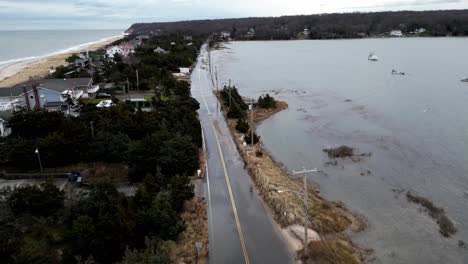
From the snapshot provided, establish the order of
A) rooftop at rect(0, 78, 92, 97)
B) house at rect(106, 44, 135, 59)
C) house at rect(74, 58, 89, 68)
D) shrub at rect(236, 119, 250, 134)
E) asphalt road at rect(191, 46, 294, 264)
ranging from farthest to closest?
house at rect(106, 44, 135, 59) < house at rect(74, 58, 89, 68) < rooftop at rect(0, 78, 92, 97) < shrub at rect(236, 119, 250, 134) < asphalt road at rect(191, 46, 294, 264)

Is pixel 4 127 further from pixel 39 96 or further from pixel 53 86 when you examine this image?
pixel 53 86

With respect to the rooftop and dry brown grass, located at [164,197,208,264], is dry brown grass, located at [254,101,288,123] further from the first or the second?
the rooftop

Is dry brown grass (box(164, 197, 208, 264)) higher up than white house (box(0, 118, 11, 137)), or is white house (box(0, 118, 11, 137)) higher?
white house (box(0, 118, 11, 137))

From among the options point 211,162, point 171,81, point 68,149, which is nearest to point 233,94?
point 171,81

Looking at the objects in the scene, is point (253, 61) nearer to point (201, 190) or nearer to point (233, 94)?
A: point (233, 94)

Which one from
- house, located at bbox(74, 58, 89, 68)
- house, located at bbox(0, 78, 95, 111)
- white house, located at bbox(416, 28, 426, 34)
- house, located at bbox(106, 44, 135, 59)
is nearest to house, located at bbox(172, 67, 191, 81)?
house, located at bbox(74, 58, 89, 68)

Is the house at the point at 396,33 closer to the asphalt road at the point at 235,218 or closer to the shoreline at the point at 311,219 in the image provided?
the asphalt road at the point at 235,218
